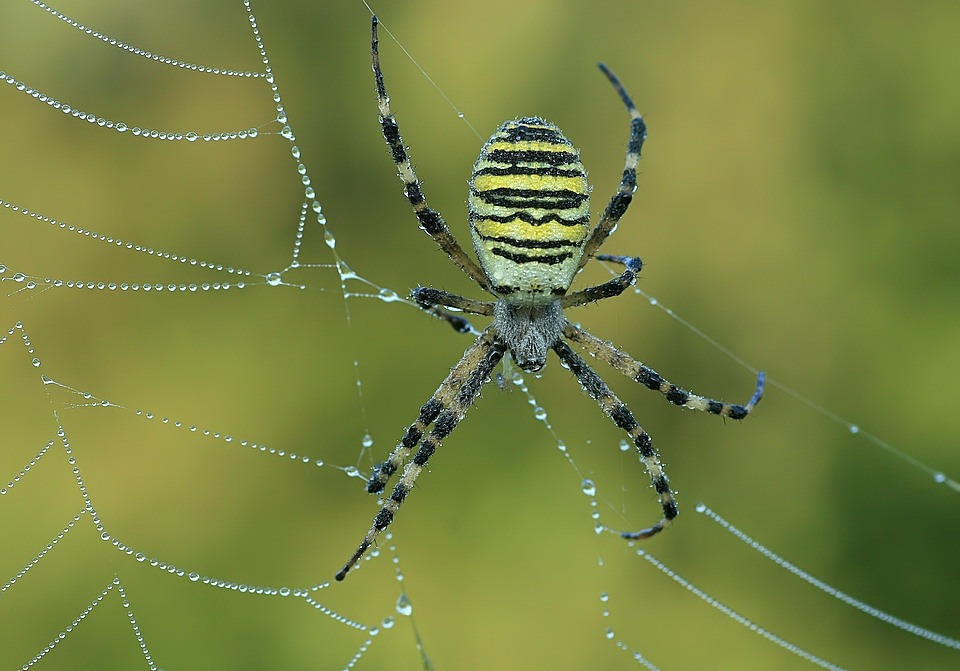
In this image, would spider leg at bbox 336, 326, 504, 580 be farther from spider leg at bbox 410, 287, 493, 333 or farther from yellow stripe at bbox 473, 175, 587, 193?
yellow stripe at bbox 473, 175, 587, 193

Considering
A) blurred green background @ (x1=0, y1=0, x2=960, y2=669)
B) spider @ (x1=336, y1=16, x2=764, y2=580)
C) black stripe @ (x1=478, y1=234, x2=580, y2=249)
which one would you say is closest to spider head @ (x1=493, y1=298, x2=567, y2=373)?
spider @ (x1=336, y1=16, x2=764, y2=580)

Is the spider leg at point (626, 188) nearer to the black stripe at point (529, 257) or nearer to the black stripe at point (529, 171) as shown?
the black stripe at point (529, 257)

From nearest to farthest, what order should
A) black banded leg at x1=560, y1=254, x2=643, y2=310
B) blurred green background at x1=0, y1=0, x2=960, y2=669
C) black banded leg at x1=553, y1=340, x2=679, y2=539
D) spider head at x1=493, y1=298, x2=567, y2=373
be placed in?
1. black banded leg at x1=560, y1=254, x2=643, y2=310
2. spider head at x1=493, y1=298, x2=567, y2=373
3. black banded leg at x1=553, y1=340, x2=679, y2=539
4. blurred green background at x1=0, y1=0, x2=960, y2=669

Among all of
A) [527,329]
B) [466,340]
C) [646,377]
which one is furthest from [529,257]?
[466,340]

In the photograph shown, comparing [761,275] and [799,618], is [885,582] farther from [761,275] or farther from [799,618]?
[761,275]

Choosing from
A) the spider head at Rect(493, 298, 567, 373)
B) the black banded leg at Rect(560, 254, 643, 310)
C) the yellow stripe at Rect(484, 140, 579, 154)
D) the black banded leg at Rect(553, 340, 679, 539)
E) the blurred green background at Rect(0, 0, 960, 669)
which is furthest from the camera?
the blurred green background at Rect(0, 0, 960, 669)

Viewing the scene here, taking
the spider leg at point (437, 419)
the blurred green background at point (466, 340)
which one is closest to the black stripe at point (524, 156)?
the spider leg at point (437, 419)

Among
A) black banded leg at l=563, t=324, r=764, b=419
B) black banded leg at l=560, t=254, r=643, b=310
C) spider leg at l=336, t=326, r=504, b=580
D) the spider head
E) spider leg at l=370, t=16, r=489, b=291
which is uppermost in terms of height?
black banded leg at l=563, t=324, r=764, b=419

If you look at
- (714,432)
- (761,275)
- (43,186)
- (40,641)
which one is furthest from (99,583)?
(761,275)

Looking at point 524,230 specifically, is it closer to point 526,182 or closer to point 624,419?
point 526,182
